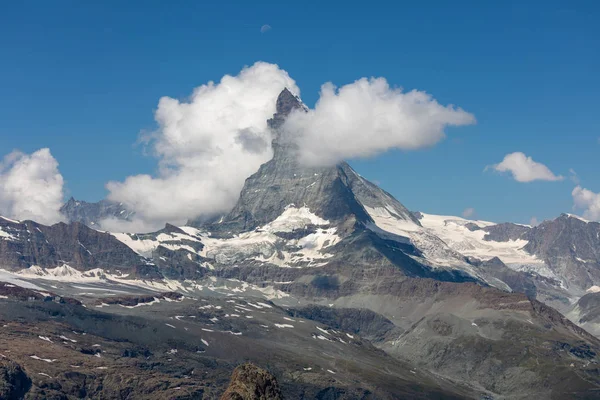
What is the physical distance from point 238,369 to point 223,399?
8.61ft

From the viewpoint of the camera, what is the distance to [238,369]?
2527 inches

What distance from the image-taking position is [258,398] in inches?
2498

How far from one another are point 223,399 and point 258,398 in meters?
2.51

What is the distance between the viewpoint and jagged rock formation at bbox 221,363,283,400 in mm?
63156

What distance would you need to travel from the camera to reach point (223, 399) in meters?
62.3

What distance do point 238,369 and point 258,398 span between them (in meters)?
2.38

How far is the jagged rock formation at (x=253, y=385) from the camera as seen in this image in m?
63.2

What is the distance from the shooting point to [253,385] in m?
63.8
